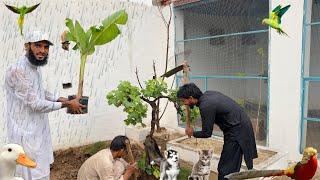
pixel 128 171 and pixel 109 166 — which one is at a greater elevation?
pixel 109 166

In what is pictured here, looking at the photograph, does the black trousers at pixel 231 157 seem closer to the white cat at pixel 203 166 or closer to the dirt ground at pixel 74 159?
the white cat at pixel 203 166

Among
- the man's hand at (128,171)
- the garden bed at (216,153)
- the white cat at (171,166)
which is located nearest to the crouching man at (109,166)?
the man's hand at (128,171)

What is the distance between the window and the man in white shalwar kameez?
379cm

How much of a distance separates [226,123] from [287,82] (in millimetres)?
2363

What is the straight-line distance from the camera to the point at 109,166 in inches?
142

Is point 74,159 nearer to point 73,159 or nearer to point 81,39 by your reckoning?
point 73,159

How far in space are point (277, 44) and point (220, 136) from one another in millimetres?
2284

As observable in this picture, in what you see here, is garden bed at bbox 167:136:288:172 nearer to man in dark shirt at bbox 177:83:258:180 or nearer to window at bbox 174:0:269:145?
window at bbox 174:0:269:145

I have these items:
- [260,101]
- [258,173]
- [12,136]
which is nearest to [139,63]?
[260,101]

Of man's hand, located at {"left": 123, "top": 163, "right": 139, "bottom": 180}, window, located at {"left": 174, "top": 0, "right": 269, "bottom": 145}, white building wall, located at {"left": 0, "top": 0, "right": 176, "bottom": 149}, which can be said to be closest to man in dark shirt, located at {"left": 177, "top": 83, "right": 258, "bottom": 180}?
man's hand, located at {"left": 123, "top": 163, "right": 139, "bottom": 180}

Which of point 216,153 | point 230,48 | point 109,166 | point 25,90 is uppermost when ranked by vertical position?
point 230,48

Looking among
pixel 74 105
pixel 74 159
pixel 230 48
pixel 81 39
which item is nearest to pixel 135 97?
pixel 81 39

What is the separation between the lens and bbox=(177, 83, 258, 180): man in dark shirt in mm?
3405

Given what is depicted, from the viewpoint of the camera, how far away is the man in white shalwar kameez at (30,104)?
3098 millimetres
